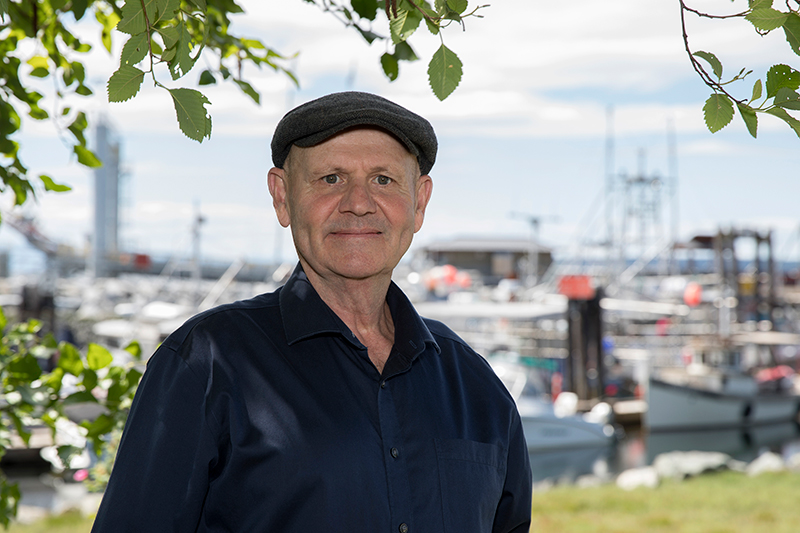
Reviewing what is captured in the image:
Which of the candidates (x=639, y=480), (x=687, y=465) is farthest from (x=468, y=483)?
(x=687, y=465)

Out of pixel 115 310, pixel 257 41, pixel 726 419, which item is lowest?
pixel 726 419

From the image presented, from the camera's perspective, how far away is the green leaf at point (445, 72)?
4.70 feet

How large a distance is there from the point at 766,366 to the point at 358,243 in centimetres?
3268

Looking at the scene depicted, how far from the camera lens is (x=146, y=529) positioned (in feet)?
4.87

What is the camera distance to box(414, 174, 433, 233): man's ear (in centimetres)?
213

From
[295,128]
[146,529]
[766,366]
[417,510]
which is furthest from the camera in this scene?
[766,366]

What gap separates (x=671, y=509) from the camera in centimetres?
1146

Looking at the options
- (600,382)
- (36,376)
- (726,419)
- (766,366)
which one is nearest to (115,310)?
(600,382)

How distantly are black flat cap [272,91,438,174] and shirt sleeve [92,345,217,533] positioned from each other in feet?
2.23

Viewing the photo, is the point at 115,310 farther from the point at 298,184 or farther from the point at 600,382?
the point at 298,184

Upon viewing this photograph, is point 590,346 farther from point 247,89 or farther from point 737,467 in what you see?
point 247,89

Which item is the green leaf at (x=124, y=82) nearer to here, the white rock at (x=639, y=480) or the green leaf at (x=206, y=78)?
the green leaf at (x=206, y=78)

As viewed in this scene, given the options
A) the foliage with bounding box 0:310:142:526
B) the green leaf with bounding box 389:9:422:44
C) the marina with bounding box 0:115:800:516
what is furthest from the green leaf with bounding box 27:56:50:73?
the marina with bounding box 0:115:800:516

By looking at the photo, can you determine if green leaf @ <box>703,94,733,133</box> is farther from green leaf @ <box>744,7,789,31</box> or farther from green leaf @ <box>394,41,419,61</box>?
green leaf @ <box>394,41,419,61</box>
